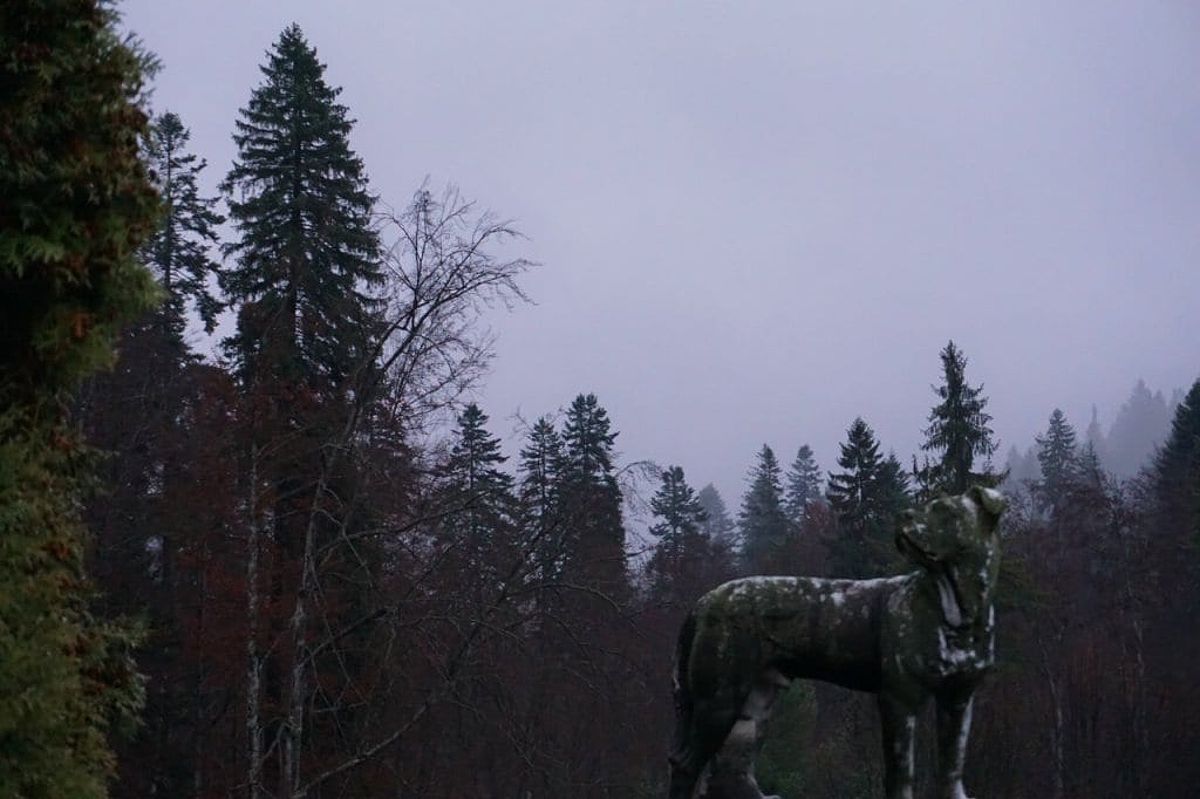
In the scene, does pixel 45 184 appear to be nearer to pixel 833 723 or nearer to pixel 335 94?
pixel 335 94

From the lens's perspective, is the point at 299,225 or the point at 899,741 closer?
the point at 899,741

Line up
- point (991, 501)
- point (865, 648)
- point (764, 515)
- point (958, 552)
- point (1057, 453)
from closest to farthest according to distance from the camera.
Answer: point (958, 552) → point (991, 501) → point (865, 648) → point (764, 515) → point (1057, 453)

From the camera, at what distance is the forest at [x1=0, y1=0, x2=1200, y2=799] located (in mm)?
5039

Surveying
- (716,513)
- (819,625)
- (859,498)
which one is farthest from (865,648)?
(716,513)

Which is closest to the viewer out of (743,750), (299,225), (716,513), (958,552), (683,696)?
(958,552)

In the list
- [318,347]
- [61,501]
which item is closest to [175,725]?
[318,347]

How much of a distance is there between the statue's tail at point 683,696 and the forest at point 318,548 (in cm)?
326

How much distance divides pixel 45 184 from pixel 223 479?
1142cm

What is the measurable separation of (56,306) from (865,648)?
4841mm

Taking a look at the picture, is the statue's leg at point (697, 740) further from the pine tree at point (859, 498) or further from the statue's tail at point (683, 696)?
the pine tree at point (859, 498)

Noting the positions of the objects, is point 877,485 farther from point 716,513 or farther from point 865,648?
point 716,513

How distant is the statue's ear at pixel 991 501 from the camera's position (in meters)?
→ 6.60

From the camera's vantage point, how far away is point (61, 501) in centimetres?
528

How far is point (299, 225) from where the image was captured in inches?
728
